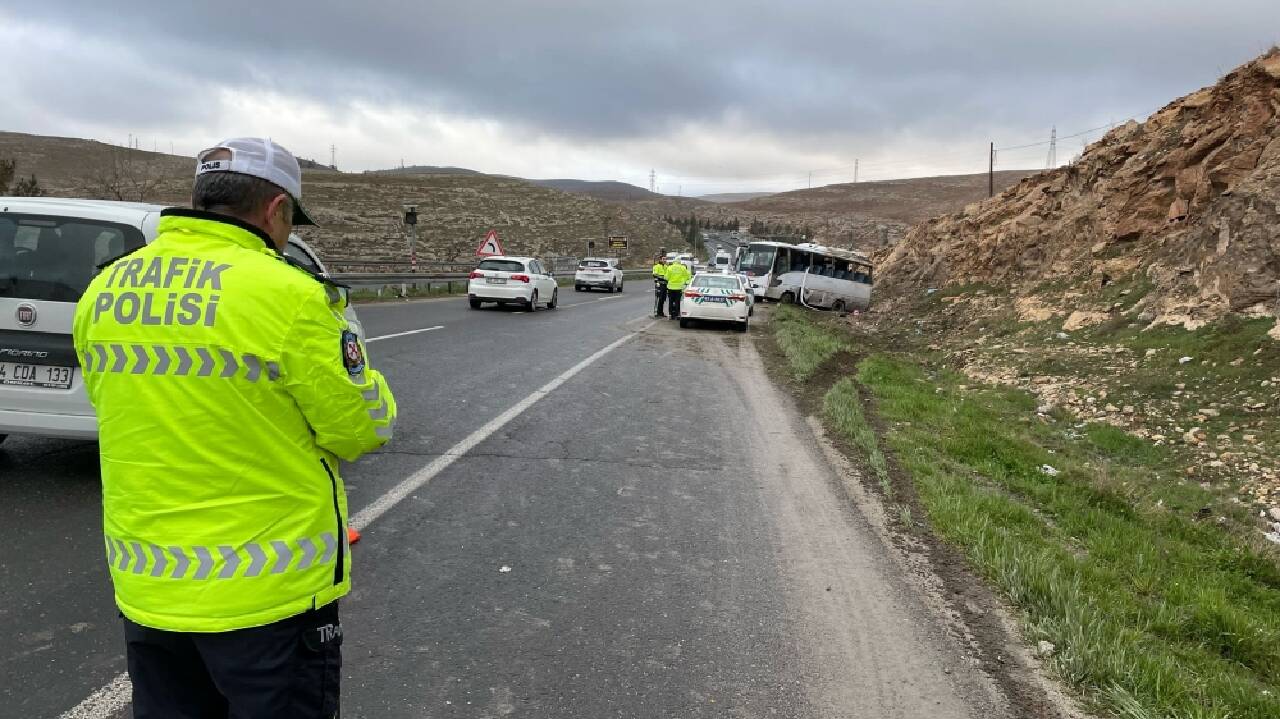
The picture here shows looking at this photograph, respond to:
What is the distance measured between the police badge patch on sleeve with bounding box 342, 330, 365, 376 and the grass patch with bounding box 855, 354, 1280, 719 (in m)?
3.23

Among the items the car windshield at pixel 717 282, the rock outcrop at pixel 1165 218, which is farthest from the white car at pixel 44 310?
the car windshield at pixel 717 282

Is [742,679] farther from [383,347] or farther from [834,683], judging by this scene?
[383,347]

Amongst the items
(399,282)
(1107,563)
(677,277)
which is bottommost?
(1107,563)

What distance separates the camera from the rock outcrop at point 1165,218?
1119cm

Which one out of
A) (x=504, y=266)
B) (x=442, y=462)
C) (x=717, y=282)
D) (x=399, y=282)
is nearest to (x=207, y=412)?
(x=442, y=462)

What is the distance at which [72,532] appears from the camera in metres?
4.53

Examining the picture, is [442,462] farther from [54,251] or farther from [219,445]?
Answer: [219,445]

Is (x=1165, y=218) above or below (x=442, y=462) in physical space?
above

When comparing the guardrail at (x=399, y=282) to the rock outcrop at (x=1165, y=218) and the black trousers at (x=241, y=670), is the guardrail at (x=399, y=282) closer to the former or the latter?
the rock outcrop at (x=1165, y=218)

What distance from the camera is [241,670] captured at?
173cm

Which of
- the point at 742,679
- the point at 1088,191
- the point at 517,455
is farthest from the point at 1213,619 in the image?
the point at 1088,191

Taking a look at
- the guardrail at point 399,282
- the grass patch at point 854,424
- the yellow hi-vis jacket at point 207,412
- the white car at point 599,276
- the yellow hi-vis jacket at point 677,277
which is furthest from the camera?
the white car at point 599,276

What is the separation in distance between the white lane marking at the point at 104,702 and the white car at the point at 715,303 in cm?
1707

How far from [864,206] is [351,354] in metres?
131
